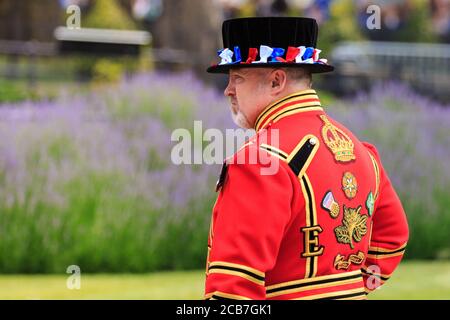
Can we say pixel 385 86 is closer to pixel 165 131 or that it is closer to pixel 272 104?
pixel 165 131

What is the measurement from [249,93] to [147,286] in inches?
220

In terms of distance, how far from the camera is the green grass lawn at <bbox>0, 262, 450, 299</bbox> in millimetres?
8391

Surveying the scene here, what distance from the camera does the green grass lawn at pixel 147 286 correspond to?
8.39 m

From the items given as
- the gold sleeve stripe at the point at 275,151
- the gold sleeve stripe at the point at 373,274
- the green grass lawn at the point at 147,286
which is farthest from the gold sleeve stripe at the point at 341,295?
the green grass lawn at the point at 147,286

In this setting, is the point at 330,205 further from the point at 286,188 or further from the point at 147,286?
the point at 147,286

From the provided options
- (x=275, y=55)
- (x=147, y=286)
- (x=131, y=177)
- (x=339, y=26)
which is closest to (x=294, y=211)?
(x=275, y=55)

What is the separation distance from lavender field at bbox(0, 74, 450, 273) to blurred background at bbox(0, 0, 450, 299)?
13 millimetres

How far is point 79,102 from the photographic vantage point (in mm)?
10742

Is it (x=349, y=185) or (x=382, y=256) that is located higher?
(x=349, y=185)

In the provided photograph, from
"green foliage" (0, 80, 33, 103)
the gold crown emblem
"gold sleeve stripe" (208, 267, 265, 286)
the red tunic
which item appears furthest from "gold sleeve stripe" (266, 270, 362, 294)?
"green foliage" (0, 80, 33, 103)

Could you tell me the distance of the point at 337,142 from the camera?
3.58m

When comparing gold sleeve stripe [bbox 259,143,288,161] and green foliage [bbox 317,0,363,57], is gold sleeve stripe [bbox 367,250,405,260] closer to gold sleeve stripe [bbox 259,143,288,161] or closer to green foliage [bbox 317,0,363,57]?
gold sleeve stripe [bbox 259,143,288,161]
